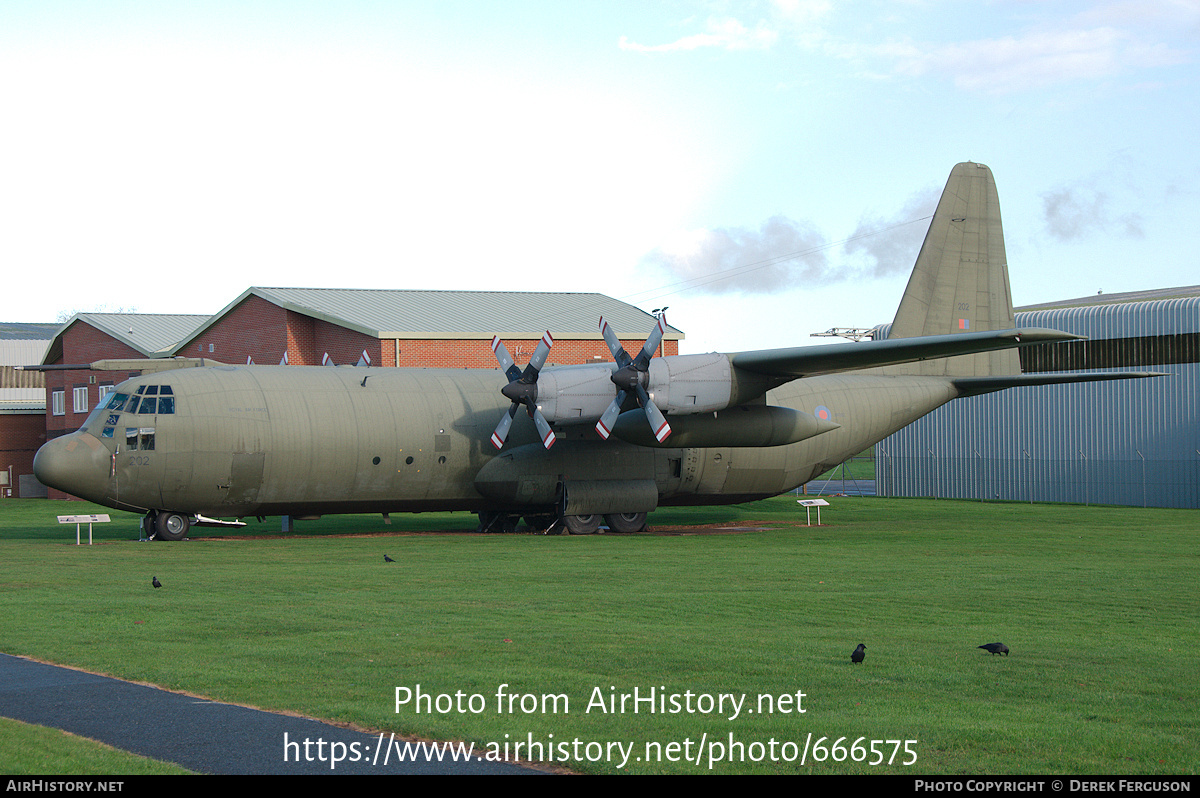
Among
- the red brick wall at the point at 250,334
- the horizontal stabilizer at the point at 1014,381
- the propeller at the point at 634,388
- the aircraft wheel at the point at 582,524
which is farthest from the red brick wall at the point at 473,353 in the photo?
the propeller at the point at 634,388

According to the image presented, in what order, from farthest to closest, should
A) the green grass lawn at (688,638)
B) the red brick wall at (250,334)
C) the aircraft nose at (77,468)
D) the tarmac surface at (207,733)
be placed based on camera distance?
1. the red brick wall at (250,334)
2. the aircraft nose at (77,468)
3. the green grass lawn at (688,638)
4. the tarmac surface at (207,733)

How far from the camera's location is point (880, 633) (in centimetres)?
1425

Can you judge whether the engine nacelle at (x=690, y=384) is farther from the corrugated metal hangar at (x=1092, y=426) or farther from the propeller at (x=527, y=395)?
the corrugated metal hangar at (x=1092, y=426)

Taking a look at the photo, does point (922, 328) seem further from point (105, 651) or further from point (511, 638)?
point (105, 651)

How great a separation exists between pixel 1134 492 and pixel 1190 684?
3985 centimetres

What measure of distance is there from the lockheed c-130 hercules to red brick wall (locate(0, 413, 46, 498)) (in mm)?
36005

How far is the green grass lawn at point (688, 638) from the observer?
9.16 meters

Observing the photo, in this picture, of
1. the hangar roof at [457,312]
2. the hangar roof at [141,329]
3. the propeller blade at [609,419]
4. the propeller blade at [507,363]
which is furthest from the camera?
the hangar roof at [141,329]

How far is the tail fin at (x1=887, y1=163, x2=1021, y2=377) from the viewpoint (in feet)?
123

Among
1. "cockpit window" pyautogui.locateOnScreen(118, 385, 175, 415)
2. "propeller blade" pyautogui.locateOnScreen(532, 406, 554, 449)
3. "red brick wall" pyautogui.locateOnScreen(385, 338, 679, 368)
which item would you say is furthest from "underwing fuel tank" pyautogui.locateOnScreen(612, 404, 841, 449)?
"red brick wall" pyautogui.locateOnScreen(385, 338, 679, 368)

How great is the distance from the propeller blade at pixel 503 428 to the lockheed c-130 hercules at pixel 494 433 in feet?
0.18

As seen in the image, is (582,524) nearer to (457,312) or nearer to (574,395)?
(574,395)

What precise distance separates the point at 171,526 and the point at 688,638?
20278 mm

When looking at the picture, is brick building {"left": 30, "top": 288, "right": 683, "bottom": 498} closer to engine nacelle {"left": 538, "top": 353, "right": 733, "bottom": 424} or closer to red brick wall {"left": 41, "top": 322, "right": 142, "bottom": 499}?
red brick wall {"left": 41, "top": 322, "right": 142, "bottom": 499}
